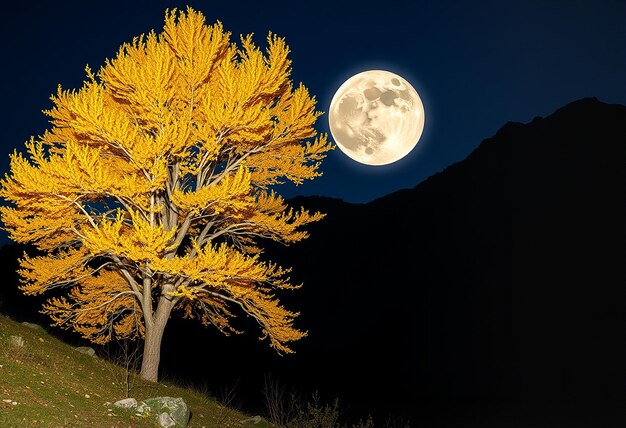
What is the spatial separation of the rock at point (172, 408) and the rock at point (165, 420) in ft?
0.35

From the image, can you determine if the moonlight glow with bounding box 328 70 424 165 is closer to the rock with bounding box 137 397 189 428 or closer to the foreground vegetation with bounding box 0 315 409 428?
the foreground vegetation with bounding box 0 315 409 428

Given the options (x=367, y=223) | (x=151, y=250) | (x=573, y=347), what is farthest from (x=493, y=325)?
(x=151, y=250)

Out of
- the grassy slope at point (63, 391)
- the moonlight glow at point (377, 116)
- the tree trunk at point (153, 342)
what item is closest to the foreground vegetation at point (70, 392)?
the grassy slope at point (63, 391)

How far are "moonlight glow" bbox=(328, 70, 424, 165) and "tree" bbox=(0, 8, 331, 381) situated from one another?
12593 millimetres

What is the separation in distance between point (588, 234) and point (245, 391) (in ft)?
212

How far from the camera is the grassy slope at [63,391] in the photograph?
21.7 feet

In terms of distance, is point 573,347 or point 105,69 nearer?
Result: point 105,69

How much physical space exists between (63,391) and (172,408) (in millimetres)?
1973

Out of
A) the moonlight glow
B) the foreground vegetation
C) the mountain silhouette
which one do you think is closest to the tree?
the foreground vegetation

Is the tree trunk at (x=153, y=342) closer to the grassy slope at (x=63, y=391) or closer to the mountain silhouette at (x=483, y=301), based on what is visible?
the grassy slope at (x=63, y=391)

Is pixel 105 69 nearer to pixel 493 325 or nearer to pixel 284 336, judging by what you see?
pixel 284 336

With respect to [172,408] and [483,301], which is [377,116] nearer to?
[172,408]

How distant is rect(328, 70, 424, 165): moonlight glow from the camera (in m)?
24.6

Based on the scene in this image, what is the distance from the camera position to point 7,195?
9.80m
